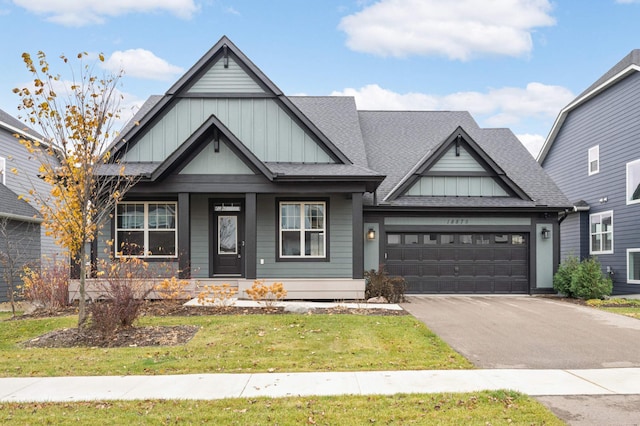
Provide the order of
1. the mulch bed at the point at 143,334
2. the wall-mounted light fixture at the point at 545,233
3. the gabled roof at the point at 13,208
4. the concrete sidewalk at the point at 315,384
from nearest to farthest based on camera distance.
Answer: the concrete sidewalk at the point at 315,384 < the mulch bed at the point at 143,334 < the gabled roof at the point at 13,208 < the wall-mounted light fixture at the point at 545,233

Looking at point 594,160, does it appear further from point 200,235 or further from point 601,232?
point 200,235

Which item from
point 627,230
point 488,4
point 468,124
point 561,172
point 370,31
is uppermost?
point 370,31

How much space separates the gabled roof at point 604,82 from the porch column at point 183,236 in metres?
15.2

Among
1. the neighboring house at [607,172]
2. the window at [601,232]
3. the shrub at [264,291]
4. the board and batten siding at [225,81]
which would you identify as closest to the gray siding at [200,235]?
the board and batten siding at [225,81]

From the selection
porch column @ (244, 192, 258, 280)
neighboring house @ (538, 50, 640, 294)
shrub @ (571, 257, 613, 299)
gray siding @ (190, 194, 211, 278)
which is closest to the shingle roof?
gray siding @ (190, 194, 211, 278)

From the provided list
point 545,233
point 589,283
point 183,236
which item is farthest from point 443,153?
point 183,236

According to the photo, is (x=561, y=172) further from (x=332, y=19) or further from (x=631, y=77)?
(x=332, y=19)

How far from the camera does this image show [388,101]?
5934cm

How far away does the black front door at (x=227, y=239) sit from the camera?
1661cm

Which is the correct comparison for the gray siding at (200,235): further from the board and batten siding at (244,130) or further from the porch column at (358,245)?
the porch column at (358,245)

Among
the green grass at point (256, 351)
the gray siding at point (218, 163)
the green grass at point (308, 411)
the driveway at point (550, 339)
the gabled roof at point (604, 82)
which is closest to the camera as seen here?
the green grass at point (308, 411)

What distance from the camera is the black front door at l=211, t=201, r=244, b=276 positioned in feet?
54.5

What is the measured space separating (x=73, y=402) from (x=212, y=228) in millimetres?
10571

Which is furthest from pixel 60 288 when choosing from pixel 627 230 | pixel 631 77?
pixel 631 77
